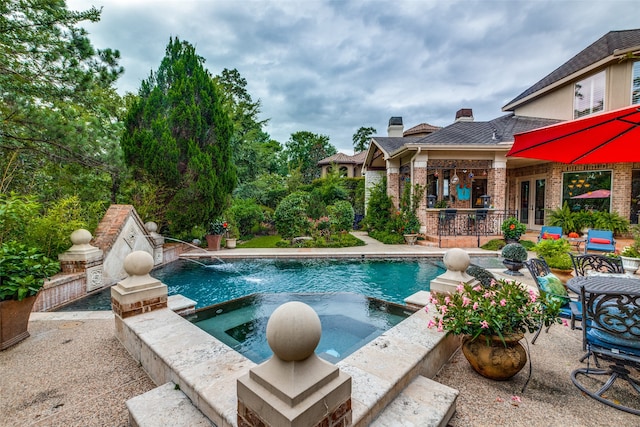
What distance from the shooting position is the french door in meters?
12.6

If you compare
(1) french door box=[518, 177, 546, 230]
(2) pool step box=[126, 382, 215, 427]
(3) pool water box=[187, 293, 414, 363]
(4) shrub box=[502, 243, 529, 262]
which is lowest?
(3) pool water box=[187, 293, 414, 363]

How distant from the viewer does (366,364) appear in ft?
7.38

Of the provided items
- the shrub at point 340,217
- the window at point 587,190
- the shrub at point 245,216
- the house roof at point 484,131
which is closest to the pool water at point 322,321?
the shrub at point 340,217

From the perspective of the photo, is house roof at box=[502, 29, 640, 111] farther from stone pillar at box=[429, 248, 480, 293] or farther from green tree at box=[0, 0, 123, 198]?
green tree at box=[0, 0, 123, 198]

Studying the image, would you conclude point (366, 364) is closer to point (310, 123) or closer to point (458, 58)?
point (458, 58)

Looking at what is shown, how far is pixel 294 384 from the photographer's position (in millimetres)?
1388

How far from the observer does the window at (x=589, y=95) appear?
10.8 m

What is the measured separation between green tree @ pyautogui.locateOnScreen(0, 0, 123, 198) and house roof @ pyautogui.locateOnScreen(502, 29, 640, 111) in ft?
52.2

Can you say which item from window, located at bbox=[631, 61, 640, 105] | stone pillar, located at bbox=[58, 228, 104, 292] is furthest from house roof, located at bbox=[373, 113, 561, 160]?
stone pillar, located at bbox=[58, 228, 104, 292]

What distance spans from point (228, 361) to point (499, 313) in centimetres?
228

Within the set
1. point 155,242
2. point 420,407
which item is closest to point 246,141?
point 155,242

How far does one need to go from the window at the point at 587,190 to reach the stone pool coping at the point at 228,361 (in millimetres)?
12133

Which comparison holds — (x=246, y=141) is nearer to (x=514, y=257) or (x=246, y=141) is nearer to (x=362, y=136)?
(x=514, y=257)

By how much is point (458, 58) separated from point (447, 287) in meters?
12.2
